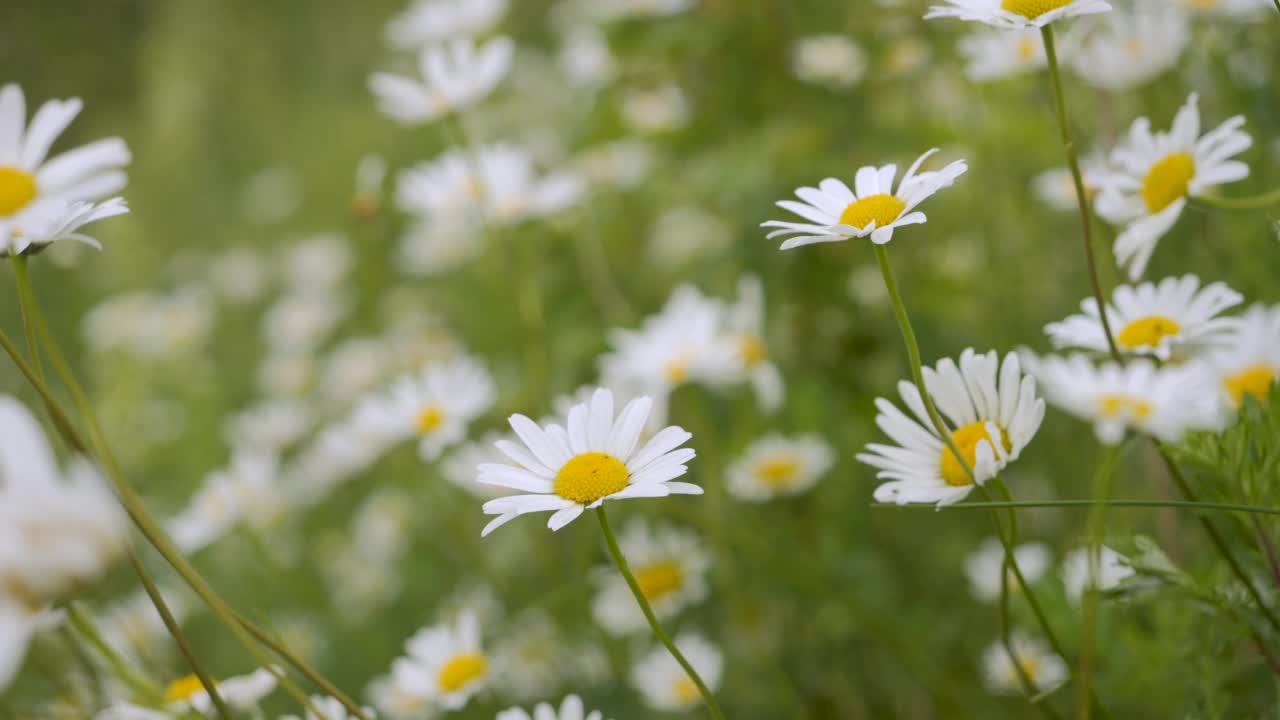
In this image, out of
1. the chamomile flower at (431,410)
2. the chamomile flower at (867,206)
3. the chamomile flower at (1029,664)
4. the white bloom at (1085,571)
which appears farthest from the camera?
the chamomile flower at (431,410)

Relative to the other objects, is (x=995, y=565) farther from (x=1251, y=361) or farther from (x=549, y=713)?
(x=549, y=713)

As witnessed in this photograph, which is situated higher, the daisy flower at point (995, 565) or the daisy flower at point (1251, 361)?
the daisy flower at point (1251, 361)

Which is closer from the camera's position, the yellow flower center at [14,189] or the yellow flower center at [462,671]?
the yellow flower center at [14,189]

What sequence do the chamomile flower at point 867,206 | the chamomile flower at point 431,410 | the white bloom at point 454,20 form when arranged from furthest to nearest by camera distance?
the white bloom at point 454,20 < the chamomile flower at point 431,410 < the chamomile flower at point 867,206

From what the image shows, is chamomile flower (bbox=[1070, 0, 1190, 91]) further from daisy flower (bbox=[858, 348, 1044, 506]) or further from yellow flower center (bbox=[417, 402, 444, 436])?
yellow flower center (bbox=[417, 402, 444, 436])

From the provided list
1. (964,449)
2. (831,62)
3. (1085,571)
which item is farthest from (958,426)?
(831,62)

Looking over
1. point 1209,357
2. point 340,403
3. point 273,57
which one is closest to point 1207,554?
point 1209,357

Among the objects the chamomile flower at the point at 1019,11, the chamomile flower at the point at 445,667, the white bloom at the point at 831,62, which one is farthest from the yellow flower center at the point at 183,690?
the white bloom at the point at 831,62

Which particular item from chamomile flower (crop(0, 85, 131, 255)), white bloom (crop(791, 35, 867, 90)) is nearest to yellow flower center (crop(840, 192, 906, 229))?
chamomile flower (crop(0, 85, 131, 255))

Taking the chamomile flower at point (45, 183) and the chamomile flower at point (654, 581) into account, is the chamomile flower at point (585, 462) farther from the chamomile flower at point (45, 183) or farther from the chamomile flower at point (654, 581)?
the chamomile flower at point (654, 581)
